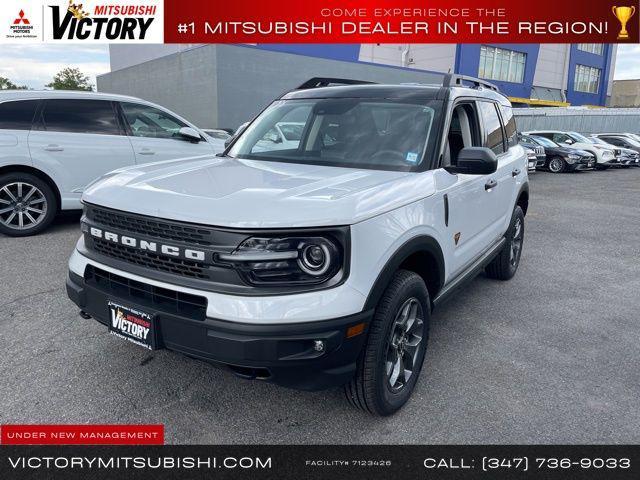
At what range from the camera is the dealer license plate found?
7.84 feet

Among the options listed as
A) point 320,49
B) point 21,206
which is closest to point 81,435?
point 21,206

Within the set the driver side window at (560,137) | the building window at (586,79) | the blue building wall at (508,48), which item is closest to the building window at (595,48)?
the building window at (586,79)

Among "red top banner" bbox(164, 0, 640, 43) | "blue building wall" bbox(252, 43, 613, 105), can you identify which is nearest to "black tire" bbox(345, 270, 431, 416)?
"red top banner" bbox(164, 0, 640, 43)

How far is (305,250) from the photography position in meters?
2.26

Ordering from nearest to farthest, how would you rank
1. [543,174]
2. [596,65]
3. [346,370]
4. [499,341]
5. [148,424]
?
[346,370] < [148,424] < [499,341] < [543,174] < [596,65]

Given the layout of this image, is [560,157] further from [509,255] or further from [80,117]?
[80,117]

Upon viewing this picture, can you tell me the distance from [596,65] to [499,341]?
190 ft

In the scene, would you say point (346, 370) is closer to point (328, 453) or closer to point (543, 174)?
point (328, 453)

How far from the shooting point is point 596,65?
169ft

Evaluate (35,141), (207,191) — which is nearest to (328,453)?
(207,191)

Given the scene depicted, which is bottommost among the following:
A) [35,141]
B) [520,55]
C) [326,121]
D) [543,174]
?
[543,174]

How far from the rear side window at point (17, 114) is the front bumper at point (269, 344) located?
4978mm

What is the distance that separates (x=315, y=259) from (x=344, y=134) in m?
1.52

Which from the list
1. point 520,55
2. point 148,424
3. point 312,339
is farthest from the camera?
point 520,55
